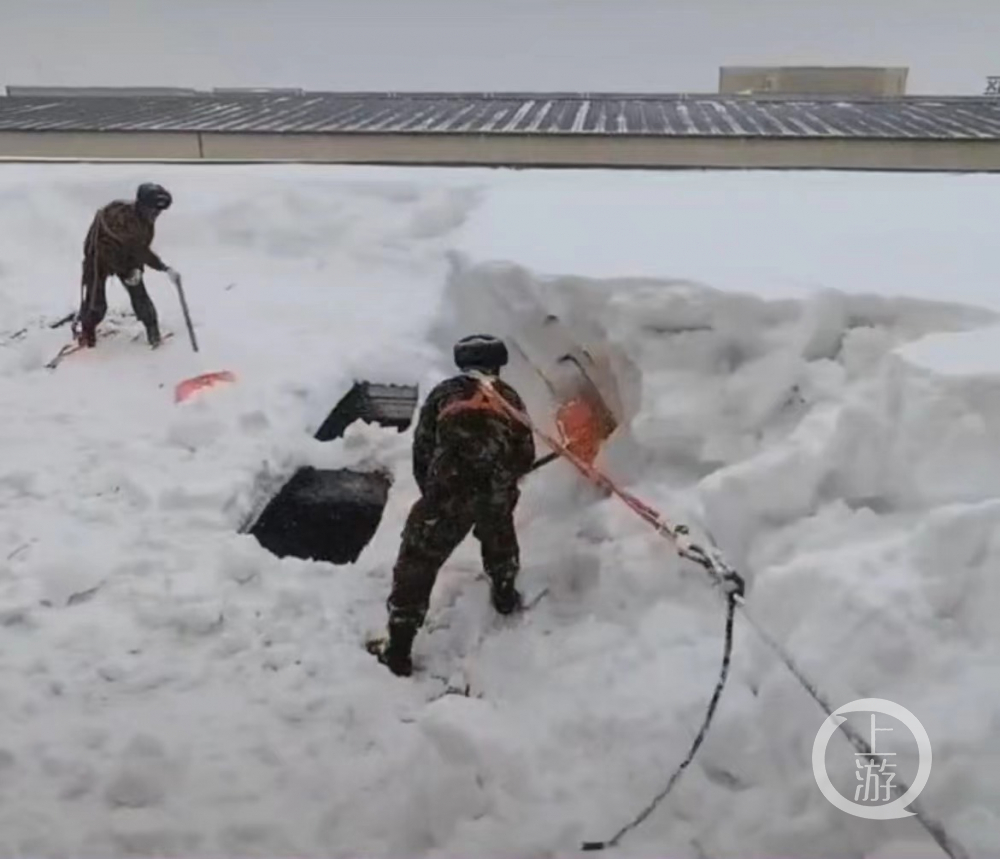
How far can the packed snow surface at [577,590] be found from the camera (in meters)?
3.11

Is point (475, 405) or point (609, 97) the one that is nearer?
point (475, 405)

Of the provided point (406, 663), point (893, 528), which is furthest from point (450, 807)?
point (893, 528)

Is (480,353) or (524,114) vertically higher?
(480,353)

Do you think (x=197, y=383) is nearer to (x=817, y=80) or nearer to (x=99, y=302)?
(x=99, y=302)

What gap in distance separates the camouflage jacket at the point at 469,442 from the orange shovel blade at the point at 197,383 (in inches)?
124

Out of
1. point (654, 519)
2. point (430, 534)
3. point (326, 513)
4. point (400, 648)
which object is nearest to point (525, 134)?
point (326, 513)

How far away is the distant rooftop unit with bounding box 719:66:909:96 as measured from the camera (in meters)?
20.5

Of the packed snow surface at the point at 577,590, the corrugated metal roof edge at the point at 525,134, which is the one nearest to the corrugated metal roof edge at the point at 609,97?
the corrugated metal roof edge at the point at 525,134

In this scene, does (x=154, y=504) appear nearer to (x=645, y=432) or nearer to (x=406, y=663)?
(x=406, y=663)

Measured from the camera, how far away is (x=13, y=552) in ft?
15.4

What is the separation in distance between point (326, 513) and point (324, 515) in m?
0.02

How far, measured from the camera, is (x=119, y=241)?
709 centimetres

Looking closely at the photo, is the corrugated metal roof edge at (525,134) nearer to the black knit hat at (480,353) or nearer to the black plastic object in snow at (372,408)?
the black plastic object in snow at (372,408)

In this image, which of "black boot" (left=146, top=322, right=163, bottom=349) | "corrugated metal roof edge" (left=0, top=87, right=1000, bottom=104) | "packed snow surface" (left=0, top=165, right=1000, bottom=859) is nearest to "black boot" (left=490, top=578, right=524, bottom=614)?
"packed snow surface" (left=0, top=165, right=1000, bottom=859)
